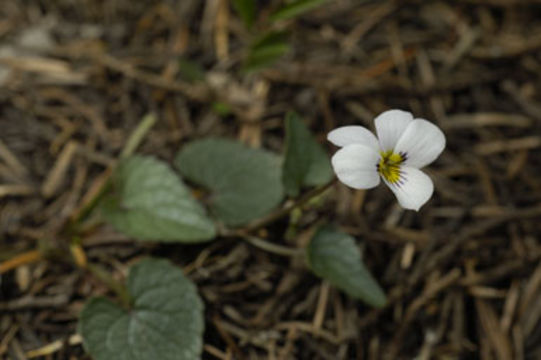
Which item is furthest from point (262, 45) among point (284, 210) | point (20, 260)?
point (20, 260)

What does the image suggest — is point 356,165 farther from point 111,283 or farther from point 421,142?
point 111,283

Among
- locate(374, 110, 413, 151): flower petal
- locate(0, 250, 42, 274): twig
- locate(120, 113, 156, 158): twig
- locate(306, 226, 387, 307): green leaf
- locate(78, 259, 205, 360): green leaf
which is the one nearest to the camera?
locate(374, 110, 413, 151): flower petal

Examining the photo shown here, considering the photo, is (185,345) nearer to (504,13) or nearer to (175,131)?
(175,131)

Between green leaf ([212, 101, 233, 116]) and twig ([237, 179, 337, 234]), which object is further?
green leaf ([212, 101, 233, 116])

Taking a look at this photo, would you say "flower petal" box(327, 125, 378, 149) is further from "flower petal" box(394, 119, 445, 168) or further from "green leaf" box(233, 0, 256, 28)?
"green leaf" box(233, 0, 256, 28)

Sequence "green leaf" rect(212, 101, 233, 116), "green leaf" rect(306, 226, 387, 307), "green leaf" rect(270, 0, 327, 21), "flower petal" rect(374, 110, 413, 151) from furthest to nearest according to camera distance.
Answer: "green leaf" rect(212, 101, 233, 116)
"green leaf" rect(270, 0, 327, 21)
"green leaf" rect(306, 226, 387, 307)
"flower petal" rect(374, 110, 413, 151)

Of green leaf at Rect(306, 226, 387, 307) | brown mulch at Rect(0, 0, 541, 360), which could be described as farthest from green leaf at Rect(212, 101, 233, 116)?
green leaf at Rect(306, 226, 387, 307)

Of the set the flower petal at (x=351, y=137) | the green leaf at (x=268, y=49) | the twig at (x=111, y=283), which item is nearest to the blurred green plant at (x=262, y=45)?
the green leaf at (x=268, y=49)
